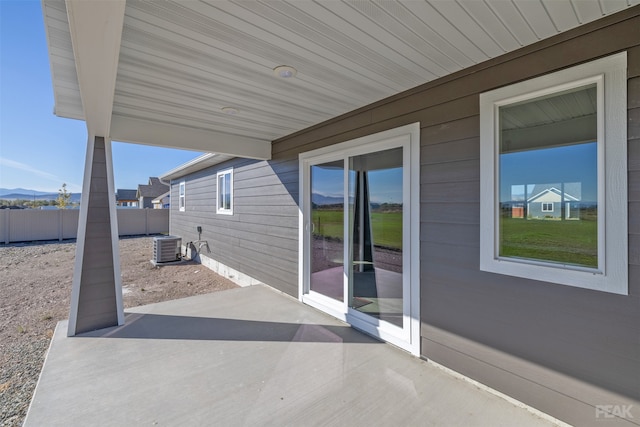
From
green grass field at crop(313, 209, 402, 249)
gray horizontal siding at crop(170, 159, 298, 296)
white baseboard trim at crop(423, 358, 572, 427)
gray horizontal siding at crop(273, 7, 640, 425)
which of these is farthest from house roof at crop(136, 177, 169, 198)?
white baseboard trim at crop(423, 358, 572, 427)

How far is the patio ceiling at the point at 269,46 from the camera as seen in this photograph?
147cm

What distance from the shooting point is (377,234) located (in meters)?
3.02

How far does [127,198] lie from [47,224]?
73.4ft

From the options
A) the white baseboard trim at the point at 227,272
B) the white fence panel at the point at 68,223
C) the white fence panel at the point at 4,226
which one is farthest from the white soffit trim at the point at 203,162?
the white fence panel at the point at 4,226

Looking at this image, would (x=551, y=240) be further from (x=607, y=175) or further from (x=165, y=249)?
(x=165, y=249)

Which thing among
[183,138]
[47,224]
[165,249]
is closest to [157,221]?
[47,224]

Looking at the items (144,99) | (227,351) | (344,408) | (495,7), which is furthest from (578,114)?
(144,99)

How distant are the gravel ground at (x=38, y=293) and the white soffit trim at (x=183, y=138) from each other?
249 cm

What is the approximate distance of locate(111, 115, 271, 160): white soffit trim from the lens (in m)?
3.27

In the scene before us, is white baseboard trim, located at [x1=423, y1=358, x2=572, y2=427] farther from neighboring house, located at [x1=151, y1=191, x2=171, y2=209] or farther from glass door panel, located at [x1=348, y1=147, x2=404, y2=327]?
neighboring house, located at [x1=151, y1=191, x2=171, y2=209]

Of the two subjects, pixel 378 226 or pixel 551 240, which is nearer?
pixel 551 240

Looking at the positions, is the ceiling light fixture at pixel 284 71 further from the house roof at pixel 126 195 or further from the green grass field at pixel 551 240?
the house roof at pixel 126 195

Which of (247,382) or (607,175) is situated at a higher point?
(607,175)

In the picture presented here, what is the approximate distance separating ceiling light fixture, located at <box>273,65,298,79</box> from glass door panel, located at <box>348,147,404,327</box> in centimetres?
122
